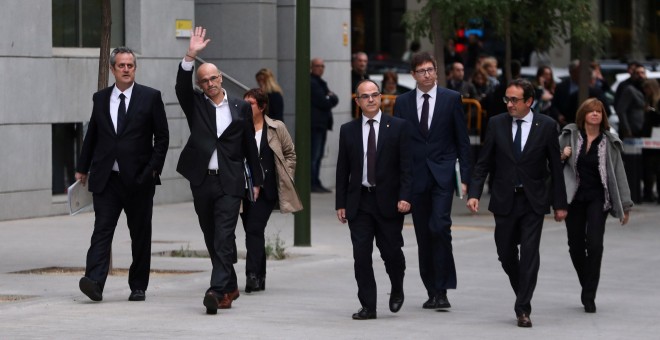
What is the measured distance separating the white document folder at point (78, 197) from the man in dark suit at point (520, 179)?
303 centimetres

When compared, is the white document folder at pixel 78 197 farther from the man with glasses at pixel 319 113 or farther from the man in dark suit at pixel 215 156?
the man with glasses at pixel 319 113

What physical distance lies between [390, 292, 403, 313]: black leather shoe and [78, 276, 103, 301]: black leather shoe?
2170 mm

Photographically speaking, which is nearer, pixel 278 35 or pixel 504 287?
pixel 504 287

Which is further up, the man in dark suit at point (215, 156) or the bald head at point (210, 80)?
the bald head at point (210, 80)

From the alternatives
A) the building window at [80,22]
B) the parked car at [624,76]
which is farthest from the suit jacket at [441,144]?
the parked car at [624,76]

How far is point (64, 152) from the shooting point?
19.5 meters

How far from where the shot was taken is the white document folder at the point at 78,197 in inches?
477

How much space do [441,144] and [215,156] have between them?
5.41 ft

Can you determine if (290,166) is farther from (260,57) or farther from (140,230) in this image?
(260,57)

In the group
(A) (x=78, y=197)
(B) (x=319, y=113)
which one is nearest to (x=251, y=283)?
(A) (x=78, y=197)

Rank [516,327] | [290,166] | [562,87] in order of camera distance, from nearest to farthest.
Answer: [516,327] → [290,166] → [562,87]

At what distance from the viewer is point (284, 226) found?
18125mm

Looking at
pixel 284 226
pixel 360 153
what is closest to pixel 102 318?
pixel 360 153

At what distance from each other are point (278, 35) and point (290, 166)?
446 inches
